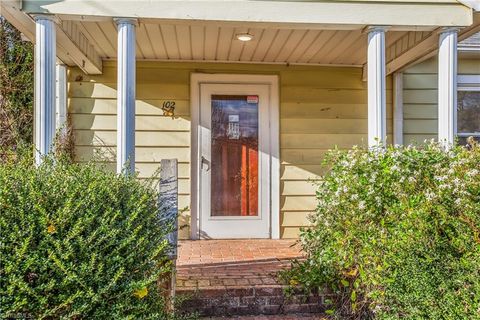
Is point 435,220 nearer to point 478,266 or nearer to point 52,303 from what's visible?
point 478,266

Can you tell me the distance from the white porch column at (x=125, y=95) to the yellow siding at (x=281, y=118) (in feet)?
5.51

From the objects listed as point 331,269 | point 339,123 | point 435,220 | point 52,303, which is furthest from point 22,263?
point 339,123

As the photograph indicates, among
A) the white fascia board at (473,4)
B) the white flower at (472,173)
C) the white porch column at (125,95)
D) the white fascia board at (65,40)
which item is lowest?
A: the white flower at (472,173)

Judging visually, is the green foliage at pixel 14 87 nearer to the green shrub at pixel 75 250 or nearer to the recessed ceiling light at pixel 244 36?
the recessed ceiling light at pixel 244 36

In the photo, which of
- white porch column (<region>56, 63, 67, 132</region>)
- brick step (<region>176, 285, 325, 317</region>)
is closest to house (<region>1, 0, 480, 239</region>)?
white porch column (<region>56, 63, 67, 132</region>)

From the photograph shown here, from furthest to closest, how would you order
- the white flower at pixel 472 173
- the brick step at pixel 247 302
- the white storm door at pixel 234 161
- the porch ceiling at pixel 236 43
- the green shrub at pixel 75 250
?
1. the white storm door at pixel 234 161
2. the porch ceiling at pixel 236 43
3. the brick step at pixel 247 302
4. the white flower at pixel 472 173
5. the green shrub at pixel 75 250

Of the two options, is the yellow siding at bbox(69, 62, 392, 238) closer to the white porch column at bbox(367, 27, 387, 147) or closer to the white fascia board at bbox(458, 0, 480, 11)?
the white porch column at bbox(367, 27, 387, 147)

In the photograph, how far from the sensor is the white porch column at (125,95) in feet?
10.2

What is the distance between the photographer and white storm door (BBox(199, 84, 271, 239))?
489cm

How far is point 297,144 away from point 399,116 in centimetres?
127

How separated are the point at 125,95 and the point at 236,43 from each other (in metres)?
1.49

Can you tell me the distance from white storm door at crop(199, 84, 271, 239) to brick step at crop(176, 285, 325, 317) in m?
1.94

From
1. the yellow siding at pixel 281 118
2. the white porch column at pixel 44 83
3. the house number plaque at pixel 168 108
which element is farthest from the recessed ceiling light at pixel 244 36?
the white porch column at pixel 44 83

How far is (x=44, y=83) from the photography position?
3.06 m
